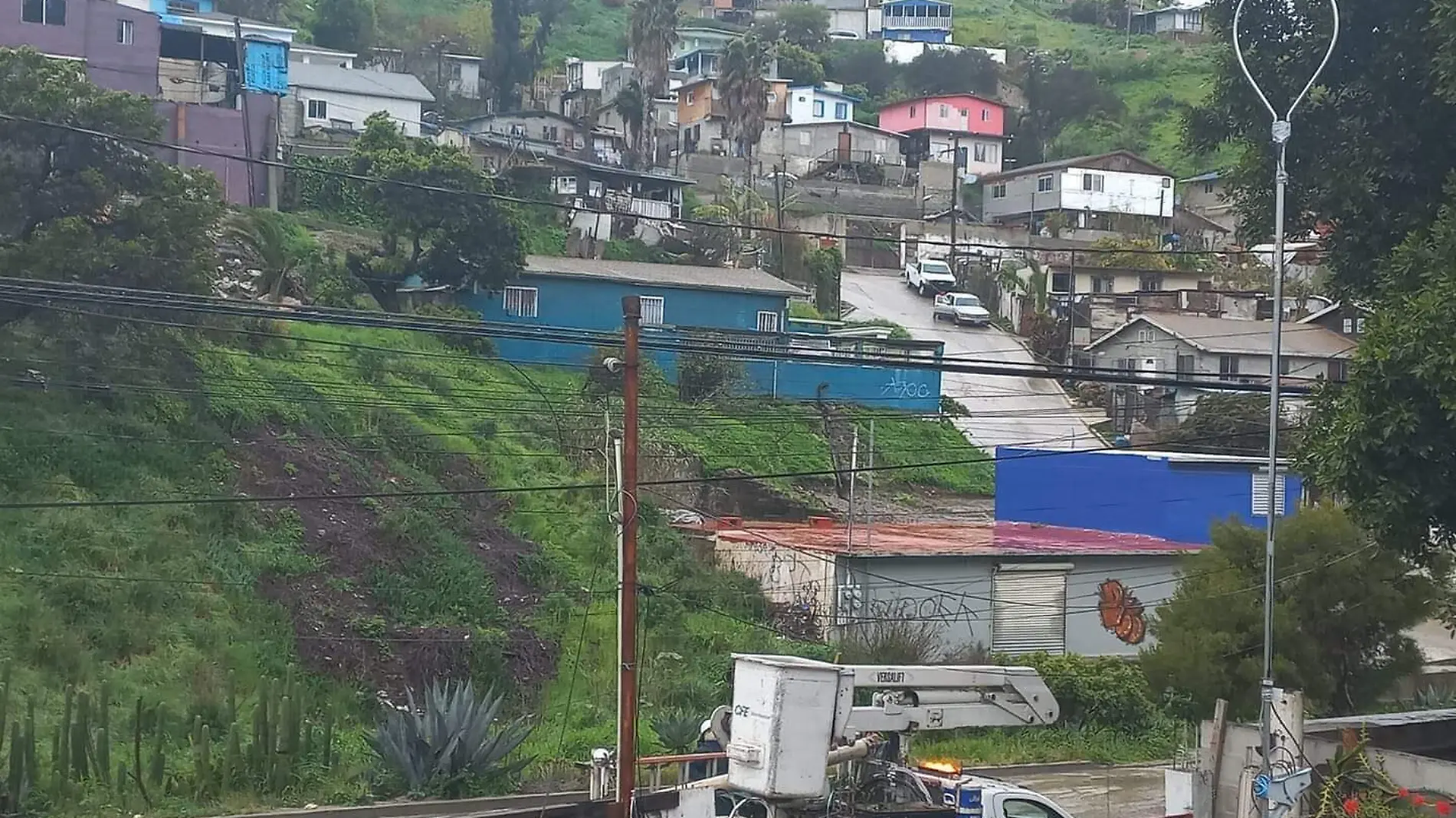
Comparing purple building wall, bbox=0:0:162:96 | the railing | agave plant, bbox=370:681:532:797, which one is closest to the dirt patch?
agave plant, bbox=370:681:532:797

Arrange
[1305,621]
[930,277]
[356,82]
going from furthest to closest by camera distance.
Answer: [356,82], [930,277], [1305,621]

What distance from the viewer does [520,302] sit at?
45906 millimetres

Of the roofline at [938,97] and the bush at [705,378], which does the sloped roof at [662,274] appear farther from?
the roofline at [938,97]

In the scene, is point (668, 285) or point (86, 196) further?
point (668, 285)

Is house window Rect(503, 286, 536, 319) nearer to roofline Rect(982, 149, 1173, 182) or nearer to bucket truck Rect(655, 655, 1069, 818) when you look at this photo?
bucket truck Rect(655, 655, 1069, 818)

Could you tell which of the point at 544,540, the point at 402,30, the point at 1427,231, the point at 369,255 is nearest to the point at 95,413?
the point at 544,540

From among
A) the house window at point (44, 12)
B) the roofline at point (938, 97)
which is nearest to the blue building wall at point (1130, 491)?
the house window at point (44, 12)

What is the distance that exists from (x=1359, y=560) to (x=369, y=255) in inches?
1156

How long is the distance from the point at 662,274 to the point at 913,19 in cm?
7484

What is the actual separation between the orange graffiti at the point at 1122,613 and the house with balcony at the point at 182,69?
88.6ft

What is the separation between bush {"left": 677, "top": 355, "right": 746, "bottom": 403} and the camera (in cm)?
4547

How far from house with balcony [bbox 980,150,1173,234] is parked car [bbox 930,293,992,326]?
14679 millimetres

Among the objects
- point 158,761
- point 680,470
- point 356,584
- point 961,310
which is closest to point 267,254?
point 680,470

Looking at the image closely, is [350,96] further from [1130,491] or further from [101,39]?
[1130,491]
